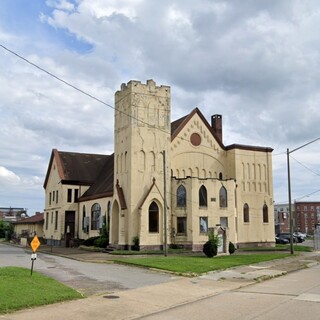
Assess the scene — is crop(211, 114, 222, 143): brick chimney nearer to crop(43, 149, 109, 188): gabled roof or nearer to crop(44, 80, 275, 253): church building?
crop(44, 80, 275, 253): church building

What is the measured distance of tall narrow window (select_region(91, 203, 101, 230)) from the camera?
44.0 meters

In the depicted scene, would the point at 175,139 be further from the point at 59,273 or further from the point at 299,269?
the point at 59,273

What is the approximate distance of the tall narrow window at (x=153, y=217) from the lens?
119 ft

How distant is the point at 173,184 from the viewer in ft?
124

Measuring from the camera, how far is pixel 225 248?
102ft

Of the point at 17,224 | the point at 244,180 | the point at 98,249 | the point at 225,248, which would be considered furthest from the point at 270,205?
the point at 17,224

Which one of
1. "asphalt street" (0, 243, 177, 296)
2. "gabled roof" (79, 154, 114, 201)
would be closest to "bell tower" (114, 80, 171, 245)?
"gabled roof" (79, 154, 114, 201)

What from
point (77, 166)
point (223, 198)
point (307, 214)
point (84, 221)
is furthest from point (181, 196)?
point (307, 214)

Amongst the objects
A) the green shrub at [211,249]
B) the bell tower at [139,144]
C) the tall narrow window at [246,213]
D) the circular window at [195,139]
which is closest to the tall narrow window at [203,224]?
the bell tower at [139,144]

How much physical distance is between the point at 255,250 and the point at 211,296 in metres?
24.9

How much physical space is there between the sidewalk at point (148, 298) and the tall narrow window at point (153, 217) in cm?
1462

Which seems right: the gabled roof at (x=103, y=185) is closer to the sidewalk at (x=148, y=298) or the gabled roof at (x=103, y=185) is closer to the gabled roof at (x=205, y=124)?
the gabled roof at (x=205, y=124)

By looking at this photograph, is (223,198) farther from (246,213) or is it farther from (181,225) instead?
(246,213)

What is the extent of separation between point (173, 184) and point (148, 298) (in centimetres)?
2402
